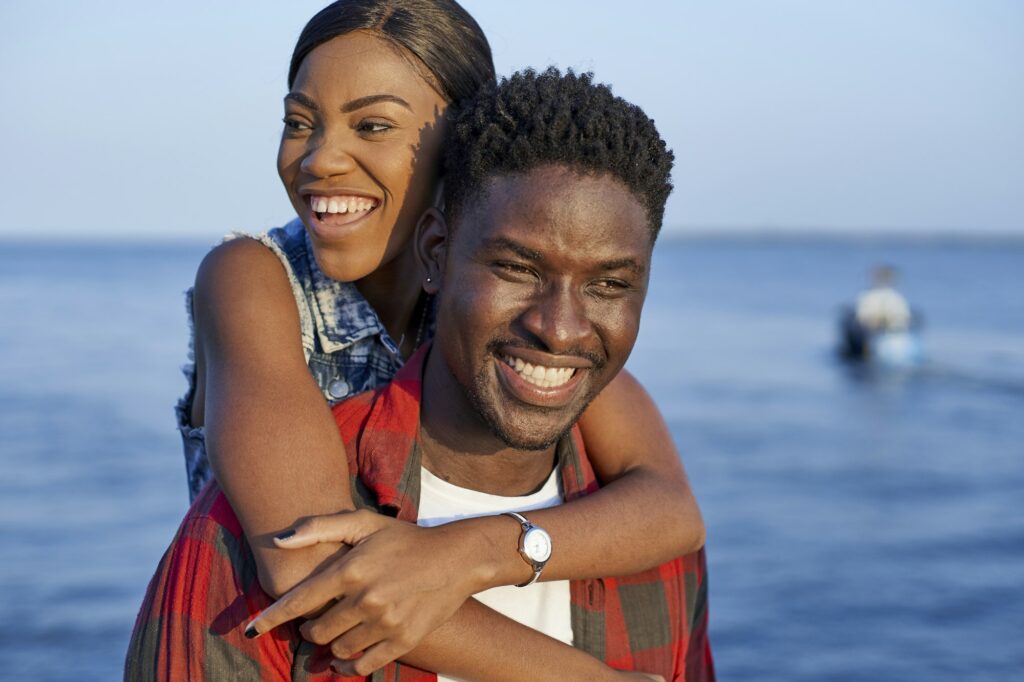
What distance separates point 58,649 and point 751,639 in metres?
5.16

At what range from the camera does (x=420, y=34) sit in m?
2.94

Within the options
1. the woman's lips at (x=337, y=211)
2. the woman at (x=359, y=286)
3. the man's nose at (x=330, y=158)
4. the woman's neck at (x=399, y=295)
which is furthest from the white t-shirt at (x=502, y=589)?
the man's nose at (x=330, y=158)

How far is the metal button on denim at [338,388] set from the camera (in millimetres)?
2949

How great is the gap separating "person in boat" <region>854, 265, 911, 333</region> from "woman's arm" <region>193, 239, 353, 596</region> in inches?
964

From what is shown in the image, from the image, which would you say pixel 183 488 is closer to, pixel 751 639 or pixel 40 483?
pixel 40 483

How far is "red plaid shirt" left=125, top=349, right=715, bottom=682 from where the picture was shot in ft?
7.53

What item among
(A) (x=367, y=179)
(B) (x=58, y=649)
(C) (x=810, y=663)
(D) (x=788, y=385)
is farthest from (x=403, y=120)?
Result: (D) (x=788, y=385)

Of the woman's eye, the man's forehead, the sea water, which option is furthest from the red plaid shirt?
the sea water

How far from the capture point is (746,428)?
60.2ft

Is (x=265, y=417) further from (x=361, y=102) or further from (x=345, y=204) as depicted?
(x=361, y=102)

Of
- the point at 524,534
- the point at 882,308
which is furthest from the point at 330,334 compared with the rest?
the point at 882,308

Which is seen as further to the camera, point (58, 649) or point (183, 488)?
point (183, 488)

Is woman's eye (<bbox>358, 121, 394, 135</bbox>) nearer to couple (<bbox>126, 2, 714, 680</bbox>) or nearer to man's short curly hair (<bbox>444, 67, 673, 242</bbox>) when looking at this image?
couple (<bbox>126, 2, 714, 680</bbox>)

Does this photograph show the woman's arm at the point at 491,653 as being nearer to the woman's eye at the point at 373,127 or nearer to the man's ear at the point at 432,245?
the man's ear at the point at 432,245
